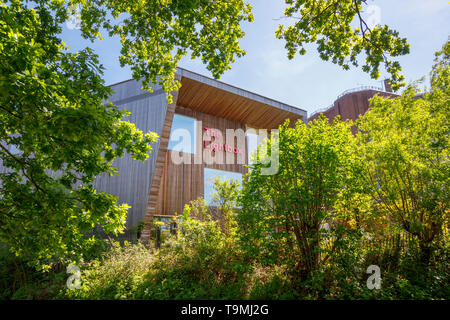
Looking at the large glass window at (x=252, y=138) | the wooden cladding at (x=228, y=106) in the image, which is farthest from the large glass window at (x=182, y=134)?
the large glass window at (x=252, y=138)

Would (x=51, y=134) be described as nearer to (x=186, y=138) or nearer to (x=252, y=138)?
(x=186, y=138)

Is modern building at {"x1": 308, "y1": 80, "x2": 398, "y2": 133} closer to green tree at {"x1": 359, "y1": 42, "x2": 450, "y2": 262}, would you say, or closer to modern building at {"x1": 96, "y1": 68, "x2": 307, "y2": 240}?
modern building at {"x1": 96, "y1": 68, "x2": 307, "y2": 240}

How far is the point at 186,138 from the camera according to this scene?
14031 mm

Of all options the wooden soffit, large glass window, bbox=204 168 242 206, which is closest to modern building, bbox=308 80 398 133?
the wooden soffit

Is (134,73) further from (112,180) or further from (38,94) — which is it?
(112,180)

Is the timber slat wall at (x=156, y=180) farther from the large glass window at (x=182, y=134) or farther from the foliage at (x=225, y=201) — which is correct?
the foliage at (x=225, y=201)

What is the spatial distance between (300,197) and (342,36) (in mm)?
3133

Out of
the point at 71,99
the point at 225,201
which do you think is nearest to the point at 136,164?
the point at 225,201

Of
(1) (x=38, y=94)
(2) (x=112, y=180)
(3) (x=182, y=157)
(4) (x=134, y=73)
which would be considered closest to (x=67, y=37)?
(4) (x=134, y=73)

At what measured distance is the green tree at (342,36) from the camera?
4176 millimetres

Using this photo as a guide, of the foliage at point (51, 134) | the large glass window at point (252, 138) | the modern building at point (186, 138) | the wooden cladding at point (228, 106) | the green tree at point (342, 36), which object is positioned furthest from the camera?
the large glass window at point (252, 138)

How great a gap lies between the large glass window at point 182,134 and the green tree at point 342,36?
31.1 feet

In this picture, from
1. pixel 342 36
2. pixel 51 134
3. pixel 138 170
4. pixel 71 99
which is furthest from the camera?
pixel 138 170

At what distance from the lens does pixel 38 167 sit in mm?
3520
